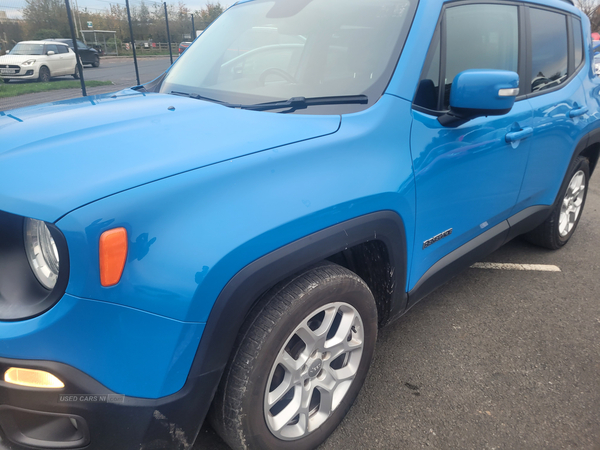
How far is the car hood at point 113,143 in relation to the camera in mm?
1157

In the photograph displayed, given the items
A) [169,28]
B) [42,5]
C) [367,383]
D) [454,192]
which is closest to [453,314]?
[367,383]

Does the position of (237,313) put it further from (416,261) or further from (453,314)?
(453,314)

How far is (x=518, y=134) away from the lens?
234cm

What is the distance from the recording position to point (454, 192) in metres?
2.02

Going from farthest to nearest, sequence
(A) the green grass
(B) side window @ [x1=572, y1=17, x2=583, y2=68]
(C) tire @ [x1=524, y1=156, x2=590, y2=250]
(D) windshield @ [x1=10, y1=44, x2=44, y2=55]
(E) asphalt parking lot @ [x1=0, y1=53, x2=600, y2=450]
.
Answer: (D) windshield @ [x1=10, y1=44, x2=44, y2=55], (A) the green grass, (C) tire @ [x1=524, y1=156, x2=590, y2=250], (B) side window @ [x1=572, y1=17, x2=583, y2=68], (E) asphalt parking lot @ [x1=0, y1=53, x2=600, y2=450]

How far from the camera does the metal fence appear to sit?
39.4 feet

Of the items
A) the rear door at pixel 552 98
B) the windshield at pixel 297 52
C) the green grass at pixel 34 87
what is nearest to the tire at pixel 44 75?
the green grass at pixel 34 87

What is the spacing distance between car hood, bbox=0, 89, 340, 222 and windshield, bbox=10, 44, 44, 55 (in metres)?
15.8

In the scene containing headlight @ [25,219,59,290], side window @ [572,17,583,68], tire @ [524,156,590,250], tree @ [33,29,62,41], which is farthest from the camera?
tree @ [33,29,62,41]

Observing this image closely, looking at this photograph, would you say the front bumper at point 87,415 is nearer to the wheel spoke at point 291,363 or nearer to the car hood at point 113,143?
the wheel spoke at point 291,363

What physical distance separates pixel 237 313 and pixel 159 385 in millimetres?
281

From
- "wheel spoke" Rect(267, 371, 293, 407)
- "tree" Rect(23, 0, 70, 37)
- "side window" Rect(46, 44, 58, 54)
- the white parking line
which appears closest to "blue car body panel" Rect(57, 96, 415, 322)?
"wheel spoke" Rect(267, 371, 293, 407)

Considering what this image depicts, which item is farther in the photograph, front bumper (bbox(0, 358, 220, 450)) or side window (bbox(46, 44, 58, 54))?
side window (bbox(46, 44, 58, 54))

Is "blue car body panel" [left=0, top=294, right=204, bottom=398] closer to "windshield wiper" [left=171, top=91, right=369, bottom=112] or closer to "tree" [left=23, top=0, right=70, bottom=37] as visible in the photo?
"windshield wiper" [left=171, top=91, right=369, bottom=112]
